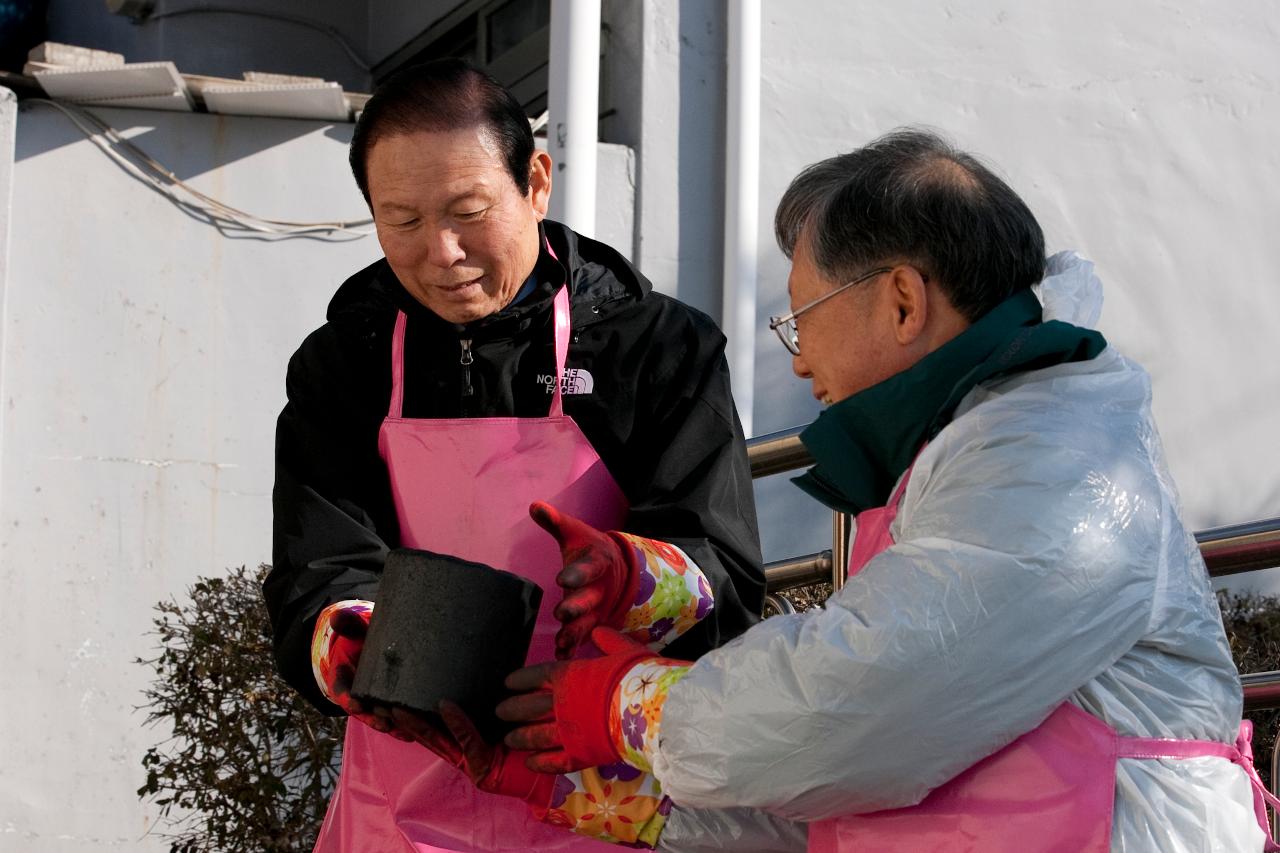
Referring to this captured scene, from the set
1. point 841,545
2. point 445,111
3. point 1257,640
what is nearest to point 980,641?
point 445,111

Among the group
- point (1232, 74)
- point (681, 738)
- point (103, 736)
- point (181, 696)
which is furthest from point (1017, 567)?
point (1232, 74)

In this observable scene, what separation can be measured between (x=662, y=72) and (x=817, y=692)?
176 inches

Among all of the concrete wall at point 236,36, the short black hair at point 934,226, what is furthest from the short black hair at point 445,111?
the concrete wall at point 236,36

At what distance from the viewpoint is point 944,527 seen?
1535mm

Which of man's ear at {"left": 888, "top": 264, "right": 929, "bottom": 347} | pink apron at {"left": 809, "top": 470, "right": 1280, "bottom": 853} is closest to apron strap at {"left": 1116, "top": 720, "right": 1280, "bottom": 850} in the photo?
pink apron at {"left": 809, "top": 470, "right": 1280, "bottom": 853}

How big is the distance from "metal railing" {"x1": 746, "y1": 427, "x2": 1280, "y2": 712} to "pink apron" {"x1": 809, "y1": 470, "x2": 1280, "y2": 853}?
138 centimetres

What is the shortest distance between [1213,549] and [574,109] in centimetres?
288

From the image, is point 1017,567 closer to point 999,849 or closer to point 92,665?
point 999,849

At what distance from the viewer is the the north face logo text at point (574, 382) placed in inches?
89.6

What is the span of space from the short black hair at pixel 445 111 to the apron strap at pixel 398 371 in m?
0.21

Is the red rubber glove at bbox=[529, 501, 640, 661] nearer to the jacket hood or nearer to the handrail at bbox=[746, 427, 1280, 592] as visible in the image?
the jacket hood

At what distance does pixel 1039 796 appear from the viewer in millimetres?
1530

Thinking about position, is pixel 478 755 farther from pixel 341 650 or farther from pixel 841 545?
pixel 841 545

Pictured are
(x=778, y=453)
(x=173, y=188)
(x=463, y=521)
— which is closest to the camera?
(x=463, y=521)
